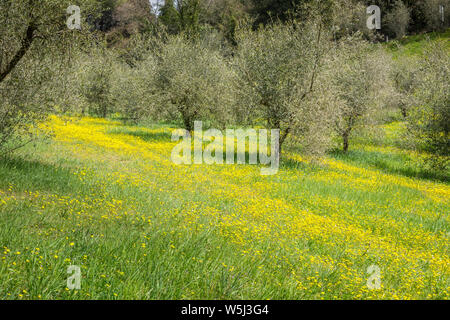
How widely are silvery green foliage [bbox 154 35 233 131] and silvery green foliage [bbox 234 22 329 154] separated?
181 inches

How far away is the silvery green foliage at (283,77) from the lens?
1616 centimetres

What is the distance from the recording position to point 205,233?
6375mm

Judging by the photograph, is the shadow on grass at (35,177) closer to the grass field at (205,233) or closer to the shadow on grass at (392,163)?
the grass field at (205,233)

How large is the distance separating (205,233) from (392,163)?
18.4 m

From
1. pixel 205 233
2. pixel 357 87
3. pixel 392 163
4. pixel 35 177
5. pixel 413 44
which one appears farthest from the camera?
pixel 413 44

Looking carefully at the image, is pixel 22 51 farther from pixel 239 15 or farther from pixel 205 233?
pixel 239 15

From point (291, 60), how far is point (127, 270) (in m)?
14.5

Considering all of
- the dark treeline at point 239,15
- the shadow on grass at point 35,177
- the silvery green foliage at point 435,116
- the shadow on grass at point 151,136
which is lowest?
the shadow on grass at point 35,177

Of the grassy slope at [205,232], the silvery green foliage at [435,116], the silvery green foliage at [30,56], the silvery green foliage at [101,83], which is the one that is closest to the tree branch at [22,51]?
the silvery green foliage at [30,56]

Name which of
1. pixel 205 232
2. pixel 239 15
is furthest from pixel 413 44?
pixel 205 232

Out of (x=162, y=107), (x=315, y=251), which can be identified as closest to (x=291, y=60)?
(x=162, y=107)

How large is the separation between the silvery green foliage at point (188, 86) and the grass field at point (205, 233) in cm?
948

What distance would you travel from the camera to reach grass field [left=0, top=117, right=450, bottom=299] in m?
4.35
